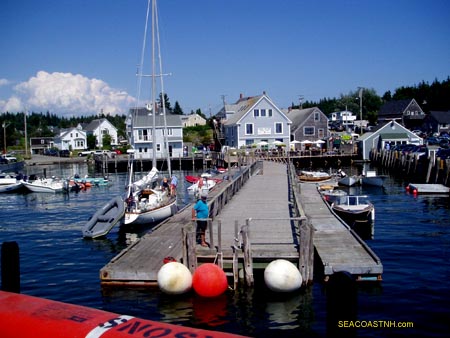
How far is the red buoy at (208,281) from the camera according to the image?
14.1m

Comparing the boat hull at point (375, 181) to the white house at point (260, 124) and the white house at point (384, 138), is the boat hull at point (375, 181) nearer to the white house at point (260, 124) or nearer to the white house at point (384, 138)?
the white house at point (384, 138)

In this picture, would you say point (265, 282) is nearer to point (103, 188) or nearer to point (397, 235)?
point (397, 235)

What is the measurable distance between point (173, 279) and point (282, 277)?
3.01 meters

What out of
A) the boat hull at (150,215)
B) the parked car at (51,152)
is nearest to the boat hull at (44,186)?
the boat hull at (150,215)

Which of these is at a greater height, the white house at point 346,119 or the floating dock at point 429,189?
the white house at point 346,119

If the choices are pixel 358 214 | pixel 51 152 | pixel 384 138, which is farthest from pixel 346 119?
pixel 358 214

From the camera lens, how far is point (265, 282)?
14352 mm

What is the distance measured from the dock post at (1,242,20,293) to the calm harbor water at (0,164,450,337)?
322 centimetres

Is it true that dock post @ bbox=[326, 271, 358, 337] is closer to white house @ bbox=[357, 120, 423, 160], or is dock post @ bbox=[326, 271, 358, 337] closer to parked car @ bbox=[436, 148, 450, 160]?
parked car @ bbox=[436, 148, 450, 160]

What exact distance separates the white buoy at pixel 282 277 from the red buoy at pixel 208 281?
1.30 meters

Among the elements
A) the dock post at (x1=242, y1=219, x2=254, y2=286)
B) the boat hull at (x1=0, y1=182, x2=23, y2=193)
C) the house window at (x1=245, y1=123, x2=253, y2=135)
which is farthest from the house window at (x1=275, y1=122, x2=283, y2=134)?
the dock post at (x1=242, y1=219, x2=254, y2=286)

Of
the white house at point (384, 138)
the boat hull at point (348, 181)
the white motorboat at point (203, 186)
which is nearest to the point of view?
the white motorboat at point (203, 186)

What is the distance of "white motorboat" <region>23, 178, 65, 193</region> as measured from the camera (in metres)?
48.2

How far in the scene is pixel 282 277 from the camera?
1393 centimetres
